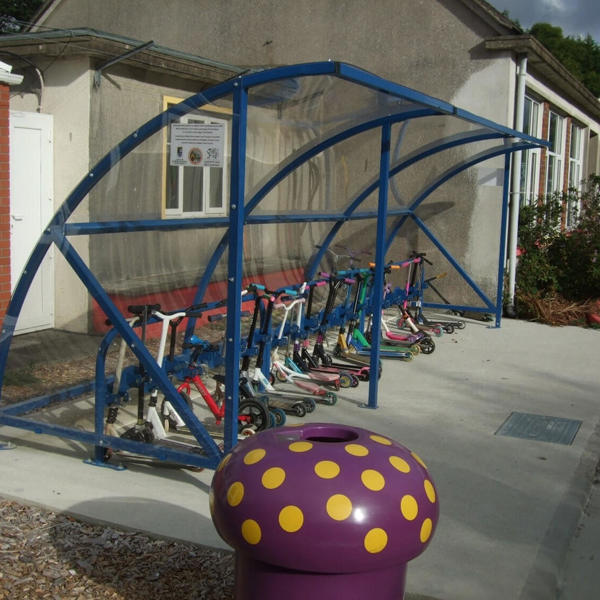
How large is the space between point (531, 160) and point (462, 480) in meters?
9.75

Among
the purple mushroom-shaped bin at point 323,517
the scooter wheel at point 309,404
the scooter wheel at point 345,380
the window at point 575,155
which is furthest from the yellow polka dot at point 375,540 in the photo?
the window at point 575,155

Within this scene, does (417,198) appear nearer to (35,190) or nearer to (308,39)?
(308,39)

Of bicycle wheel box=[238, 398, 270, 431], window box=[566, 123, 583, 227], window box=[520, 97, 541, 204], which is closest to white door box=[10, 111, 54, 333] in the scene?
bicycle wheel box=[238, 398, 270, 431]

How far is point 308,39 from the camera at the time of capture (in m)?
11.9

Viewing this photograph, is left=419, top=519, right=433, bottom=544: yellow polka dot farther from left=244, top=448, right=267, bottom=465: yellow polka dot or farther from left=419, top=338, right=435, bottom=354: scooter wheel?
left=419, top=338, right=435, bottom=354: scooter wheel

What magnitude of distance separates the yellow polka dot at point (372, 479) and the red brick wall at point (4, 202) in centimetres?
579

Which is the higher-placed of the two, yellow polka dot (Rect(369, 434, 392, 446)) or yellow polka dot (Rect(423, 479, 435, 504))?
yellow polka dot (Rect(369, 434, 392, 446))

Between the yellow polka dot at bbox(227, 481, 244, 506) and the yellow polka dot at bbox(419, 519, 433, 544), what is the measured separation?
0.53 m

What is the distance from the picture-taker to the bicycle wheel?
5.18 meters

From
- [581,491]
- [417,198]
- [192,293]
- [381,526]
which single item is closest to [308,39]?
[417,198]

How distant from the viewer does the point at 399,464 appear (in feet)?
7.65

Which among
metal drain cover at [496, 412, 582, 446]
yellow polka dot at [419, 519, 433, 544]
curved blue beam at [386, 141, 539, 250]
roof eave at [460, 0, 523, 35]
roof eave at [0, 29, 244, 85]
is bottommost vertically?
metal drain cover at [496, 412, 582, 446]

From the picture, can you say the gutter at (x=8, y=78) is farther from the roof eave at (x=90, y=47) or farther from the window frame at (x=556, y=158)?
the window frame at (x=556, y=158)

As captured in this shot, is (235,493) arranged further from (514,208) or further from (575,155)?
(575,155)
